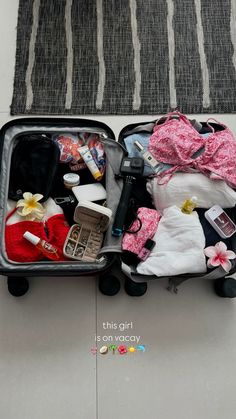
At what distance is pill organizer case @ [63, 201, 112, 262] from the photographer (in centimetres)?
105

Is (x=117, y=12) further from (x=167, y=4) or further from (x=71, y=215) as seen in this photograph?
(x=71, y=215)

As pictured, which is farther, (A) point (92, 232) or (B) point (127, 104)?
(B) point (127, 104)

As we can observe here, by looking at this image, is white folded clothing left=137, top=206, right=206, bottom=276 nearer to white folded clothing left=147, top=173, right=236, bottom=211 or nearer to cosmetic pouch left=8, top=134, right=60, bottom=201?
white folded clothing left=147, top=173, right=236, bottom=211

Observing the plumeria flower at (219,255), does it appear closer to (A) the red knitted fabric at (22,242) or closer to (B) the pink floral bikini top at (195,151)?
(B) the pink floral bikini top at (195,151)

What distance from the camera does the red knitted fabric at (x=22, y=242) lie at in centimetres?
104

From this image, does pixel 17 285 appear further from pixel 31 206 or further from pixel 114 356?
pixel 114 356

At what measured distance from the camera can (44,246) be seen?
1.05 meters

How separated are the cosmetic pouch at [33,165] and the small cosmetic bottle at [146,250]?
31cm

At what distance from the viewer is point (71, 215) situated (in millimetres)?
1119

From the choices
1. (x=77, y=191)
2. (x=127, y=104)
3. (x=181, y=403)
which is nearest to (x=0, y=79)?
(x=127, y=104)

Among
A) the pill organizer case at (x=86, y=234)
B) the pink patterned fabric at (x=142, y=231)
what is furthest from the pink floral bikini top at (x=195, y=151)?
the pill organizer case at (x=86, y=234)

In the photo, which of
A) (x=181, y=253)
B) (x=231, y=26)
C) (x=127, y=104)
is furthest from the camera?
(x=231, y=26)

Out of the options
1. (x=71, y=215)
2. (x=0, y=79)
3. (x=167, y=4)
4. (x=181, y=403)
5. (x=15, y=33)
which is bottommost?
(x=181, y=403)

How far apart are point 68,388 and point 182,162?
2.34 feet
